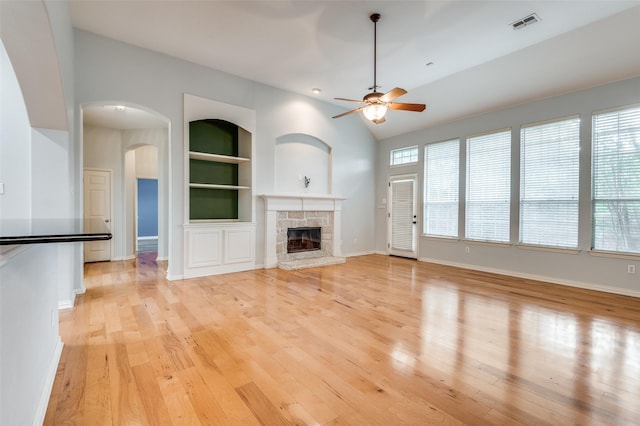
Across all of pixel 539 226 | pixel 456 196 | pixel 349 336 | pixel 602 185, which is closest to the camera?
pixel 349 336

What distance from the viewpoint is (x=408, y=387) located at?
1970 millimetres

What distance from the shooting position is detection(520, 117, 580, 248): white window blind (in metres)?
4.70

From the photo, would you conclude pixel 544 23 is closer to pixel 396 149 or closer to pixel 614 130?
pixel 614 130

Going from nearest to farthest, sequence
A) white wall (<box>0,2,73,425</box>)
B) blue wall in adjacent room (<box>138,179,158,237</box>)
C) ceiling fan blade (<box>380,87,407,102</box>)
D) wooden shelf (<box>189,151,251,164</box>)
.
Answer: white wall (<box>0,2,73,425</box>)
ceiling fan blade (<box>380,87,407,102</box>)
wooden shelf (<box>189,151,251,164</box>)
blue wall in adjacent room (<box>138,179,158,237</box>)

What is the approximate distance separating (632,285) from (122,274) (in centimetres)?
825

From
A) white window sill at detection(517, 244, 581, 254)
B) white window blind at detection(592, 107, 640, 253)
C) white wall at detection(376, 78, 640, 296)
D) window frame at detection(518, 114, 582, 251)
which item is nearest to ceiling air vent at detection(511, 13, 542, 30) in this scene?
white wall at detection(376, 78, 640, 296)

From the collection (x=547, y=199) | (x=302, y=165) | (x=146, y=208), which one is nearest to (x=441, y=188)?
(x=547, y=199)

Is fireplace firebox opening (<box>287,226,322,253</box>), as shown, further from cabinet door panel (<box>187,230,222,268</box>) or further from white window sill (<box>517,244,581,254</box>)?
white window sill (<box>517,244,581,254</box>)

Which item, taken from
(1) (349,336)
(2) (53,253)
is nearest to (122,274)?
(2) (53,253)

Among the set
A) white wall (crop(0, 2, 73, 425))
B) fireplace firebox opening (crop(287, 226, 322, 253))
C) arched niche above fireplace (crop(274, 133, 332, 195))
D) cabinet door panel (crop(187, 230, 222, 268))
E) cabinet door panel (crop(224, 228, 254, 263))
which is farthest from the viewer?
fireplace firebox opening (crop(287, 226, 322, 253))

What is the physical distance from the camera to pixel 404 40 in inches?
165

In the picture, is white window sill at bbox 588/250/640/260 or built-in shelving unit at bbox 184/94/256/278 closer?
white window sill at bbox 588/250/640/260

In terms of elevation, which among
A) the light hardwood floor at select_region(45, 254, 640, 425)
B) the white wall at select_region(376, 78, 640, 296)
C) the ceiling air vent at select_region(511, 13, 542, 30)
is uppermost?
the ceiling air vent at select_region(511, 13, 542, 30)

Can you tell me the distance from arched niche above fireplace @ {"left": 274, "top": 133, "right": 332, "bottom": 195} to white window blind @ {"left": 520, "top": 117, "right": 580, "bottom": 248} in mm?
4001
